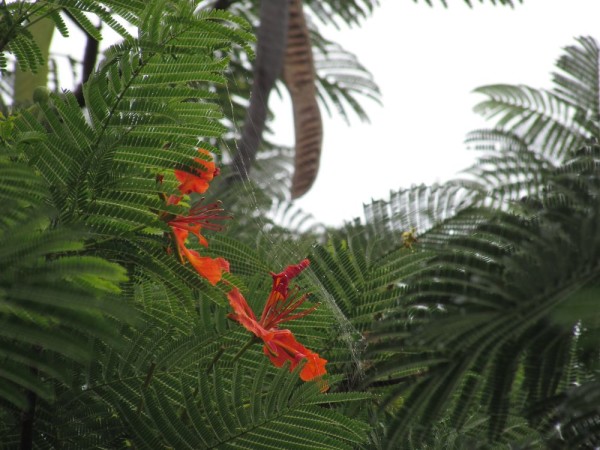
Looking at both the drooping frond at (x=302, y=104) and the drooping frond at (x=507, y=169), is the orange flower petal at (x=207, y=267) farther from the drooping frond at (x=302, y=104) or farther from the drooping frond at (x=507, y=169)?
the drooping frond at (x=302, y=104)

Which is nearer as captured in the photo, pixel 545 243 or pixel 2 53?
pixel 545 243

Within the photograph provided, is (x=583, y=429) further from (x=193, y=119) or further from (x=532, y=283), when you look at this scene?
(x=193, y=119)

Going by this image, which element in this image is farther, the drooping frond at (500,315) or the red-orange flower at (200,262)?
the red-orange flower at (200,262)

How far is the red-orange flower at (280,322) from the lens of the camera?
1.48 metres

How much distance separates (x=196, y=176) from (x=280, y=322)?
28 cm

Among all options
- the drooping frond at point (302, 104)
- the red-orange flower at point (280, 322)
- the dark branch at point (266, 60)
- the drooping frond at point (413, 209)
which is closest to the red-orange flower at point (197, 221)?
the red-orange flower at point (280, 322)

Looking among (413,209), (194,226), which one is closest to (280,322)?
(194,226)

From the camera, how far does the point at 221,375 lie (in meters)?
1.43

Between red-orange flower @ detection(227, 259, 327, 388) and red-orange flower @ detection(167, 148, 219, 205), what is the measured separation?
0.51 feet

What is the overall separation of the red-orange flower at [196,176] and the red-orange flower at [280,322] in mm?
157

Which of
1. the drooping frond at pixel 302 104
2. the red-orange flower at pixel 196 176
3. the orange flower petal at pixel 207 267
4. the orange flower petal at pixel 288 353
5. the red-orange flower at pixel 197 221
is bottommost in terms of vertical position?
the orange flower petal at pixel 288 353

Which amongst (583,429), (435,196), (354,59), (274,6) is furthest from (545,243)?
(354,59)

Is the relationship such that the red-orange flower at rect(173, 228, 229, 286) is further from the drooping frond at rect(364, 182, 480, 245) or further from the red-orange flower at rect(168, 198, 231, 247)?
the drooping frond at rect(364, 182, 480, 245)

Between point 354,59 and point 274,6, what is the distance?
1.57m
